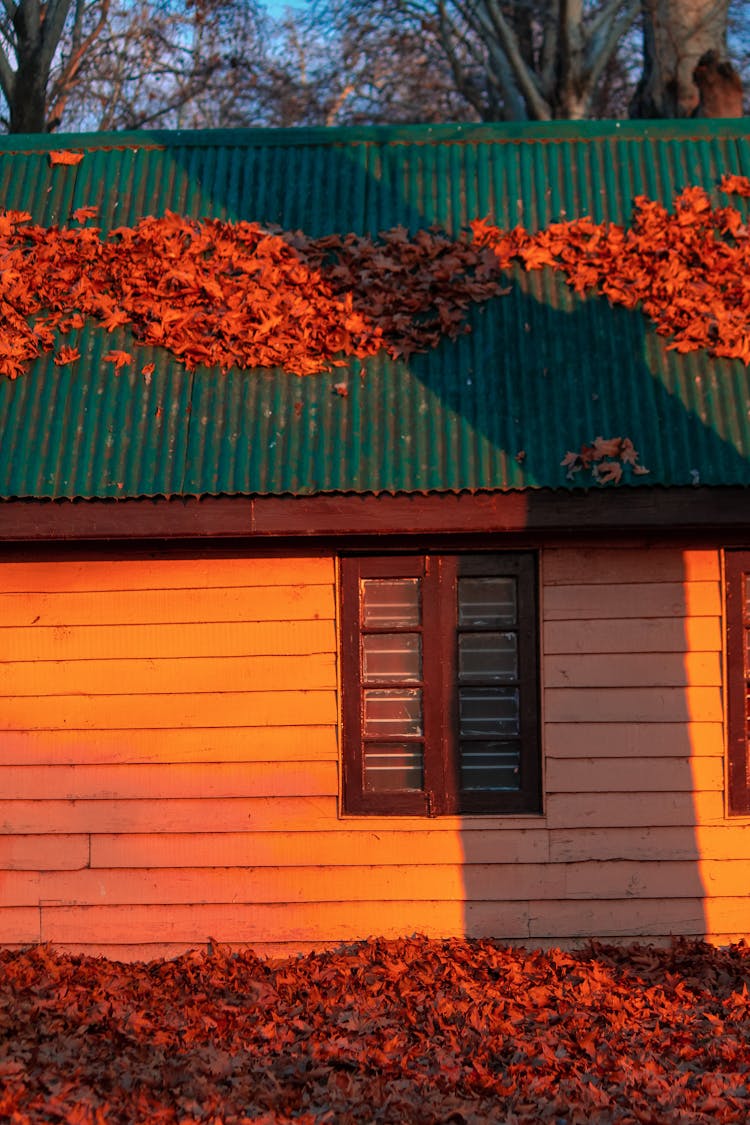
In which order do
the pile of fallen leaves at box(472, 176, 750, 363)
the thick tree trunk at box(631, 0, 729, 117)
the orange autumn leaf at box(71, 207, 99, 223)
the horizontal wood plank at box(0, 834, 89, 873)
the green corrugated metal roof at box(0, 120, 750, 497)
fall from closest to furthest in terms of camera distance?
the green corrugated metal roof at box(0, 120, 750, 497) → the horizontal wood plank at box(0, 834, 89, 873) → the pile of fallen leaves at box(472, 176, 750, 363) → the orange autumn leaf at box(71, 207, 99, 223) → the thick tree trunk at box(631, 0, 729, 117)

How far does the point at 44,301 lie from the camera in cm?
866

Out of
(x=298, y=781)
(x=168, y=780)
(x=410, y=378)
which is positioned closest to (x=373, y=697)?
(x=298, y=781)

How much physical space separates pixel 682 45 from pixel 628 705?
1069 cm

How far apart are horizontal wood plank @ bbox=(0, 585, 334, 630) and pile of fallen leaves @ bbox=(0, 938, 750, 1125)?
1.96 metres

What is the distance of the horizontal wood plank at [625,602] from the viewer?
8.04m

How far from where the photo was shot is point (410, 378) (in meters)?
8.21

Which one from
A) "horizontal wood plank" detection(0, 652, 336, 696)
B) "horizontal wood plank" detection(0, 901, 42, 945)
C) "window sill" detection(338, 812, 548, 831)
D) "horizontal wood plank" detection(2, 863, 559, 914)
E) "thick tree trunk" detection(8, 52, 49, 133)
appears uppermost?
"thick tree trunk" detection(8, 52, 49, 133)

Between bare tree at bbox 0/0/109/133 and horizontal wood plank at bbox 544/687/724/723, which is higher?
bare tree at bbox 0/0/109/133

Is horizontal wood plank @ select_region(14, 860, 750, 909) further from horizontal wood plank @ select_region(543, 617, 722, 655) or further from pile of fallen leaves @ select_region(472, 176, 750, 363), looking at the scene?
pile of fallen leaves @ select_region(472, 176, 750, 363)

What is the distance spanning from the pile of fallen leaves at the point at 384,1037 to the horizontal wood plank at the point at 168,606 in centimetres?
196

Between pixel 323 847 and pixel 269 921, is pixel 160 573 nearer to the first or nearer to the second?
pixel 323 847

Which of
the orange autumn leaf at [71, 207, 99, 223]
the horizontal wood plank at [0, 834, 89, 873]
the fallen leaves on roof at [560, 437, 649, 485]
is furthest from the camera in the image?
the orange autumn leaf at [71, 207, 99, 223]

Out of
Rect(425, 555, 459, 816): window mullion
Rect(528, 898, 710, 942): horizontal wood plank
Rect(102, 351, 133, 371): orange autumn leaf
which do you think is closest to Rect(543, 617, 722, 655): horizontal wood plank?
Rect(425, 555, 459, 816): window mullion

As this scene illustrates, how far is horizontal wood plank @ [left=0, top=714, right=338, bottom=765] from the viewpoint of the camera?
806 cm
